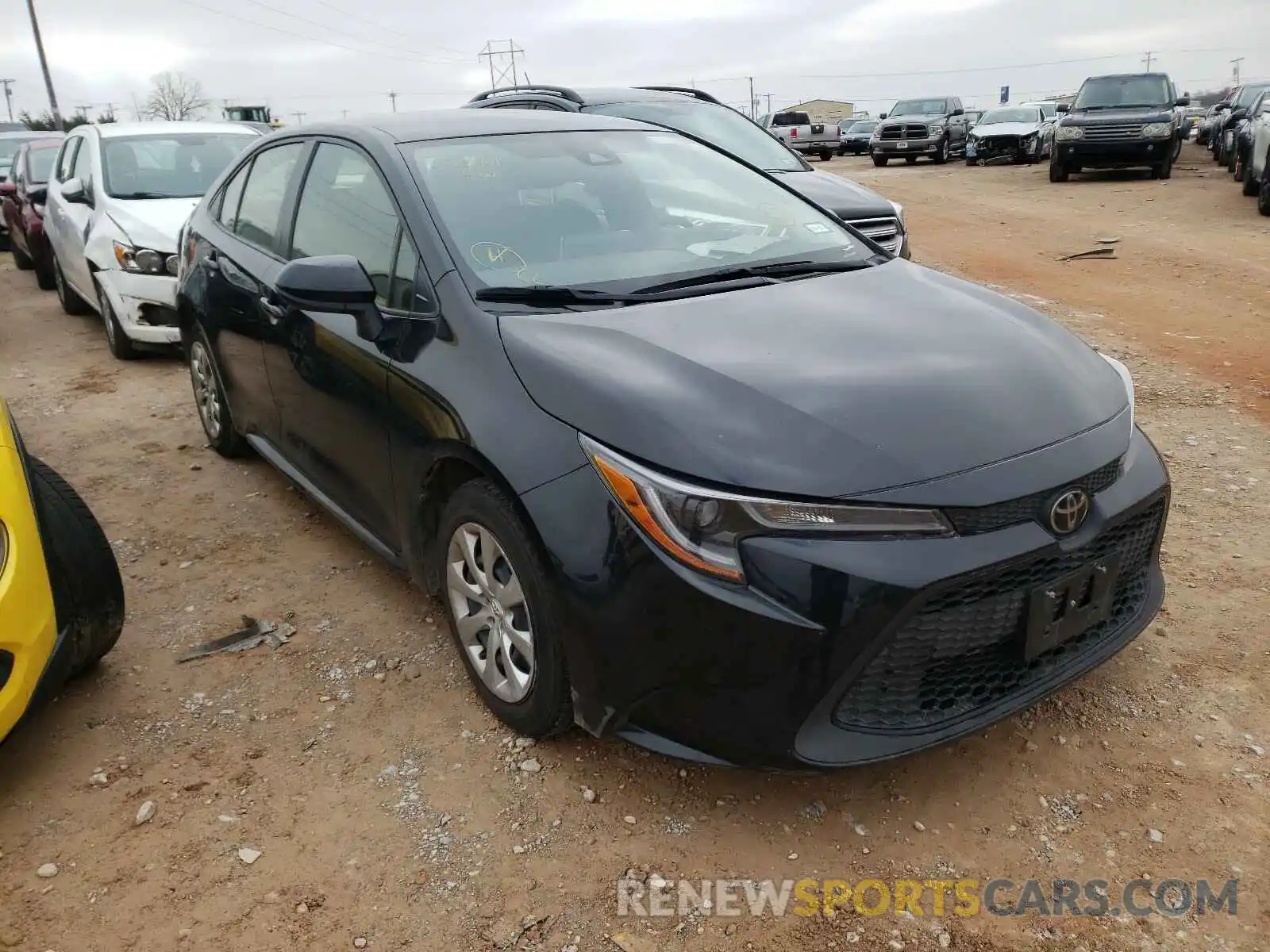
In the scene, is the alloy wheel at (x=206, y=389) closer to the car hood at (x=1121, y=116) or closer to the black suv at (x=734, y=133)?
the black suv at (x=734, y=133)

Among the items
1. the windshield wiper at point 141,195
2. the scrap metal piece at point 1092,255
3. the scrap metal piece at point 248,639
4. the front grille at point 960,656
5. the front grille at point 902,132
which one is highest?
the front grille at point 902,132

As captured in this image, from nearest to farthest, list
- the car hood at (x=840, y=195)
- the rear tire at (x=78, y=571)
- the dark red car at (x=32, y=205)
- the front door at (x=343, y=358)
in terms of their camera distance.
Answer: the rear tire at (x=78, y=571) < the front door at (x=343, y=358) < the car hood at (x=840, y=195) < the dark red car at (x=32, y=205)

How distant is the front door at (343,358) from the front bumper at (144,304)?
3.47 m

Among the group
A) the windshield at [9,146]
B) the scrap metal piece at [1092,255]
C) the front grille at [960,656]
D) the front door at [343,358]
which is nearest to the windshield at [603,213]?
the front door at [343,358]

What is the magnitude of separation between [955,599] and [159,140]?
781 cm

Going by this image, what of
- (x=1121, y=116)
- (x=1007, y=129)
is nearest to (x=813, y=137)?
(x=1007, y=129)

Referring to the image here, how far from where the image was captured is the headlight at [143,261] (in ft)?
21.6

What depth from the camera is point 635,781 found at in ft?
8.41

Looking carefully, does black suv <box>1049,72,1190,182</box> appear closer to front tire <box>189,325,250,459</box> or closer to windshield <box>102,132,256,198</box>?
windshield <box>102,132,256,198</box>

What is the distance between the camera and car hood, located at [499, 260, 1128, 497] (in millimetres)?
2107

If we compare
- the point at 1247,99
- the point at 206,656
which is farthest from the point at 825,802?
the point at 1247,99

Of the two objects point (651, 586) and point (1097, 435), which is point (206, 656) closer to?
point (651, 586)

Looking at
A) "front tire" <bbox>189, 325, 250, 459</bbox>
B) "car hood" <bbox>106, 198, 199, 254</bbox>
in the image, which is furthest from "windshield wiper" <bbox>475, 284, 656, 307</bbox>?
"car hood" <bbox>106, 198, 199, 254</bbox>

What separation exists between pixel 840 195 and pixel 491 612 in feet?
17.9
